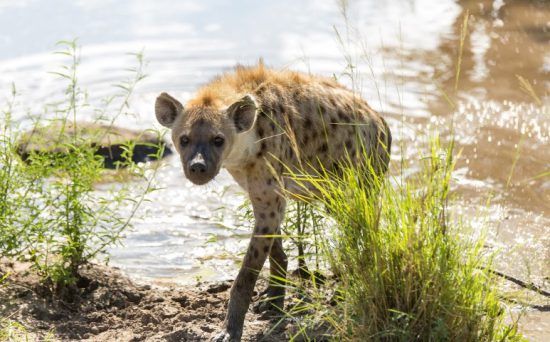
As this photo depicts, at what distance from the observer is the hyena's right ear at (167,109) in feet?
15.6

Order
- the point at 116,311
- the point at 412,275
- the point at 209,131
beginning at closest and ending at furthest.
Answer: the point at 412,275, the point at 209,131, the point at 116,311

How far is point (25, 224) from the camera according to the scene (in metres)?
4.92

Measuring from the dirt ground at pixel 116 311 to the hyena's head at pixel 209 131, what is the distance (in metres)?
0.72

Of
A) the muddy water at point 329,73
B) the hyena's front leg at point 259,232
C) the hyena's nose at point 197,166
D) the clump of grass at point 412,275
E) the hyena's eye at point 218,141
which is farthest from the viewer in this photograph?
the muddy water at point 329,73

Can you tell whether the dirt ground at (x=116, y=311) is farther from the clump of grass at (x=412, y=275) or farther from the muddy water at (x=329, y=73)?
the clump of grass at (x=412, y=275)

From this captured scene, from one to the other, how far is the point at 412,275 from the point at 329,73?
5114 millimetres

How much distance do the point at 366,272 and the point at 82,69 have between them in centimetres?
585

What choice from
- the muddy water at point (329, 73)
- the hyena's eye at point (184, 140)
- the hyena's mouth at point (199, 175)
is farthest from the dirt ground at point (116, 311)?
the hyena's eye at point (184, 140)

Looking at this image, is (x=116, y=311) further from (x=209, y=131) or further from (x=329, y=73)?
(x=329, y=73)

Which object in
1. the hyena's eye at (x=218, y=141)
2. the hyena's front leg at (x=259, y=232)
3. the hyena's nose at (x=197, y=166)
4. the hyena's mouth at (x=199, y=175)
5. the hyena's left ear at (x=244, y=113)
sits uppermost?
the hyena's left ear at (x=244, y=113)

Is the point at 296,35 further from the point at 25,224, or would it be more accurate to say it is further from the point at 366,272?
the point at 366,272

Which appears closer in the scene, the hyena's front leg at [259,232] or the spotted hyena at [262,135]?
the spotted hyena at [262,135]

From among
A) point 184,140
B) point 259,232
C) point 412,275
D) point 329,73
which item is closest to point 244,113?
point 184,140

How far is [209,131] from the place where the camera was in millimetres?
4621
